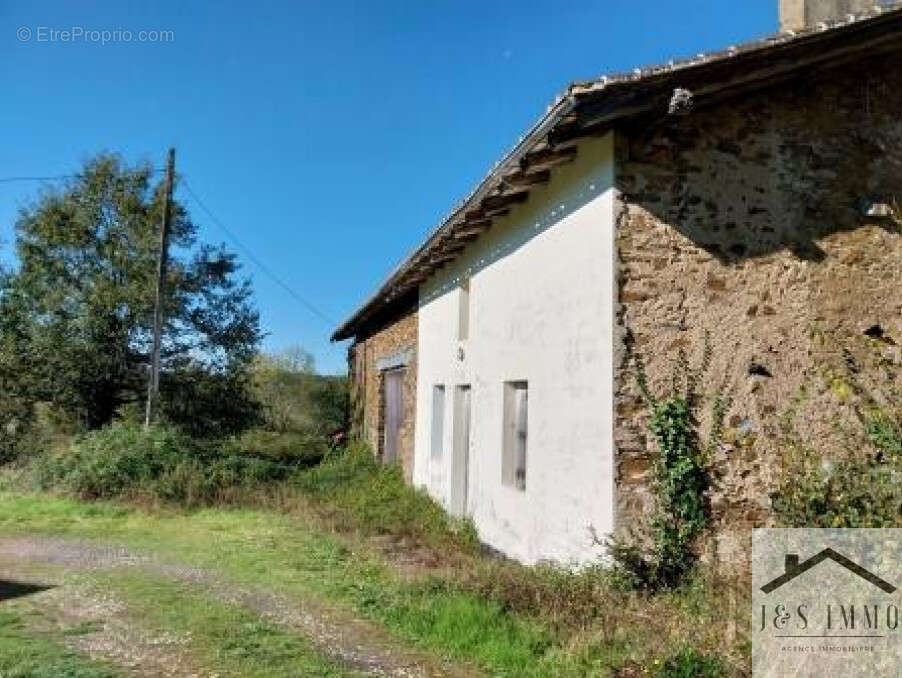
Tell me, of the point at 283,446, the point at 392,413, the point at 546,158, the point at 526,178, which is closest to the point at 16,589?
the point at 526,178

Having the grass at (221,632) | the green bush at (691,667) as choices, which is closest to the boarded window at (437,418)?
the grass at (221,632)

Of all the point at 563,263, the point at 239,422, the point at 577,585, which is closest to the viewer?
the point at 577,585

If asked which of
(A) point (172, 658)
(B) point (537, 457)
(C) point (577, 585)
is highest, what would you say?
(B) point (537, 457)

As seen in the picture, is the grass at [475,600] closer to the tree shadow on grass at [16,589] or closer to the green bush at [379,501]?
the green bush at [379,501]

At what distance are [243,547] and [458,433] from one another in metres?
3.25

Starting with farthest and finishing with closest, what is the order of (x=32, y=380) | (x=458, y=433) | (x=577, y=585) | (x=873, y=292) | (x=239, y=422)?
(x=239, y=422)
(x=32, y=380)
(x=458, y=433)
(x=873, y=292)
(x=577, y=585)

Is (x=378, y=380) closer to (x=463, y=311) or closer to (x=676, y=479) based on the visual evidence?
(x=463, y=311)

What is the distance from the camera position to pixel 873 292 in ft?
21.9

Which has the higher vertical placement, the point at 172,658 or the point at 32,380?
the point at 32,380

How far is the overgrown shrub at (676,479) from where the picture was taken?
5.93 metres

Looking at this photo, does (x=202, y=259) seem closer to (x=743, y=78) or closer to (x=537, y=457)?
(x=537, y=457)

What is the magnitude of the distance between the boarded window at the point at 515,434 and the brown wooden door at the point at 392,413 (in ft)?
19.7

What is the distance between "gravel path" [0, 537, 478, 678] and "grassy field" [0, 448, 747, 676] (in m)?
0.11

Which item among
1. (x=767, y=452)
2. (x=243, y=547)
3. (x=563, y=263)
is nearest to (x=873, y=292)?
(x=767, y=452)
